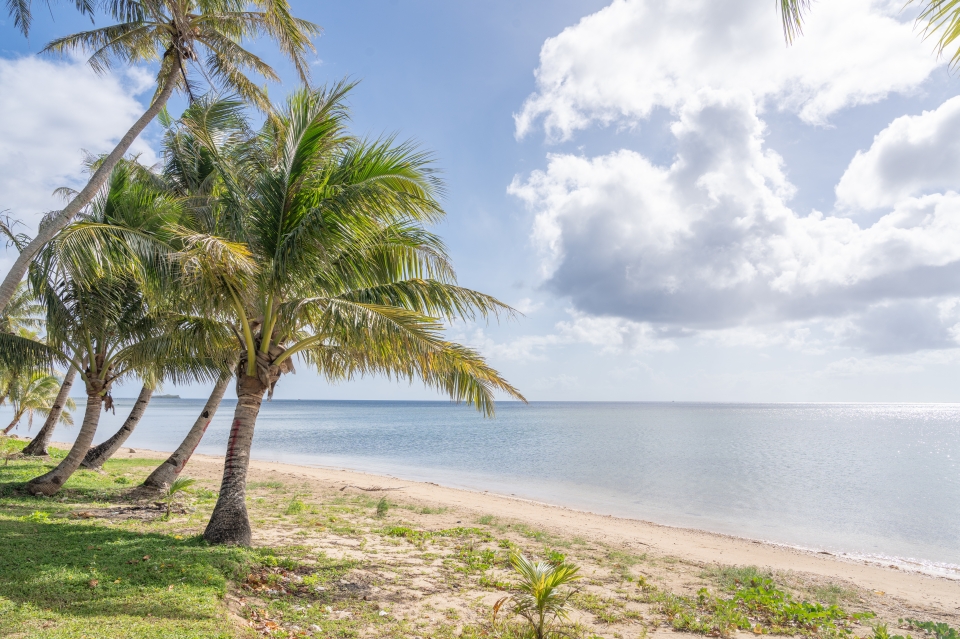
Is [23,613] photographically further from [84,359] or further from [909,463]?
[909,463]

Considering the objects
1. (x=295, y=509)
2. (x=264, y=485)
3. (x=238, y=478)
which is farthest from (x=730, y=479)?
(x=238, y=478)

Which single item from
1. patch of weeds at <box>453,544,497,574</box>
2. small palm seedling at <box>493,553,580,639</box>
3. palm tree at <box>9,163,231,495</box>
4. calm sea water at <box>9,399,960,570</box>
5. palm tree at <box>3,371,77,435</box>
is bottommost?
calm sea water at <box>9,399,960,570</box>

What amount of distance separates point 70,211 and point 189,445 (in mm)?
5191

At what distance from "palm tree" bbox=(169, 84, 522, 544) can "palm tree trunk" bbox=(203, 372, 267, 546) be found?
0.01 m

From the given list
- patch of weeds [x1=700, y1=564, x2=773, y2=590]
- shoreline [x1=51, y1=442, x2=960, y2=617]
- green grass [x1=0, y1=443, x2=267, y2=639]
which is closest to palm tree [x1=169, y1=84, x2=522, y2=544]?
green grass [x1=0, y1=443, x2=267, y2=639]

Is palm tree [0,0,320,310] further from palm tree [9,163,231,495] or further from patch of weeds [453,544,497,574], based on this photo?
patch of weeds [453,544,497,574]

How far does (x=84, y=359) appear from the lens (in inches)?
393

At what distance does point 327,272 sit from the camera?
6.80 m

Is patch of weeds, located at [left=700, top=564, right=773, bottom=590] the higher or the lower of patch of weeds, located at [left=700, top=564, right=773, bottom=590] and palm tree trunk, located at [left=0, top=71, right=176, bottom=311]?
the lower

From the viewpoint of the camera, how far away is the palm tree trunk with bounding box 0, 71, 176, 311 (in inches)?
285

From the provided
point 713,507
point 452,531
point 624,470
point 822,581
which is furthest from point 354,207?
point 624,470

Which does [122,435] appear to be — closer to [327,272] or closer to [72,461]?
[72,461]

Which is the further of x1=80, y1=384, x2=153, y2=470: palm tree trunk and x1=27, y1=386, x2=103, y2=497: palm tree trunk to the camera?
x1=80, y1=384, x2=153, y2=470: palm tree trunk

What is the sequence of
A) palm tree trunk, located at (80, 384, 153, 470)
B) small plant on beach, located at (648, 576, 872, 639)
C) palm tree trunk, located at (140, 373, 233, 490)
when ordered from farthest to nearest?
1. palm tree trunk, located at (80, 384, 153, 470)
2. palm tree trunk, located at (140, 373, 233, 490)
3. small plant on beach, located at (648, 576, 872, 639)
